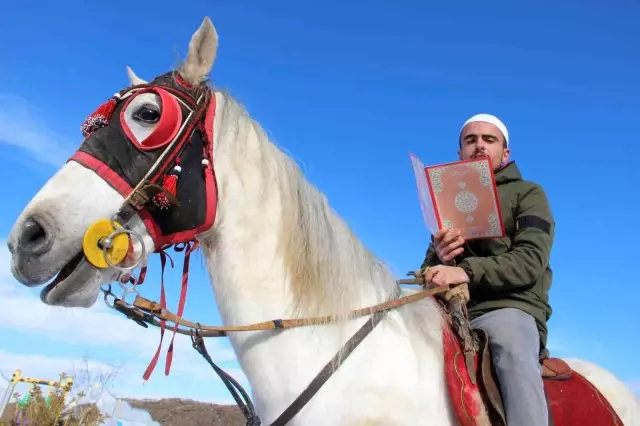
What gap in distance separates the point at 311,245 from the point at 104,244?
0.99 m

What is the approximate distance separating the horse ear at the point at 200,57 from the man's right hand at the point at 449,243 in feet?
5.61

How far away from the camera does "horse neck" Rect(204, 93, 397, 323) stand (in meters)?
2.58

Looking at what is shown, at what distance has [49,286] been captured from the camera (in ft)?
8.20

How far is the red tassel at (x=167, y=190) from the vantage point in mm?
2561

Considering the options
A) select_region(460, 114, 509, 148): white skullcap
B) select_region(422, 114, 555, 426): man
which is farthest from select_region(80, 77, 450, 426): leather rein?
select_region(460, 114, 509, 148): white skullcap

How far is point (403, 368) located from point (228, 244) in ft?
3.45

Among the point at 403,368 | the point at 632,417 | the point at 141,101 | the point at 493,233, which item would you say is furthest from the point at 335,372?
the point at 632,417

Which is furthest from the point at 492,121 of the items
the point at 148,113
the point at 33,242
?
the point at 33,242

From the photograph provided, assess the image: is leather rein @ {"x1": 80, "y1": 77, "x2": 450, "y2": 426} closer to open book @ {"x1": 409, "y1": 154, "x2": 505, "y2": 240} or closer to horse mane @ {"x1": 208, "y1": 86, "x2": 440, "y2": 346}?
horse mane @ {"x1": 208, "y1": 86, "x2": 440, "y2": 346}

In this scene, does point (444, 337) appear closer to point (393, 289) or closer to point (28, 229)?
point (393, 289)

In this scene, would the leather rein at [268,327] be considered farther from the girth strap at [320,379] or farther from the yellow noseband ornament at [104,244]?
the yellow noseband ornament at [104,244]

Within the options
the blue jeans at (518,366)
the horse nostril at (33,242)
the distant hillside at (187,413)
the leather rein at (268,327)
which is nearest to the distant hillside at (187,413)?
the distant hillside at (187,413)

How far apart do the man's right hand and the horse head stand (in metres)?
1.46

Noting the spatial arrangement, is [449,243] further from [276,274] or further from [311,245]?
[276,274]
